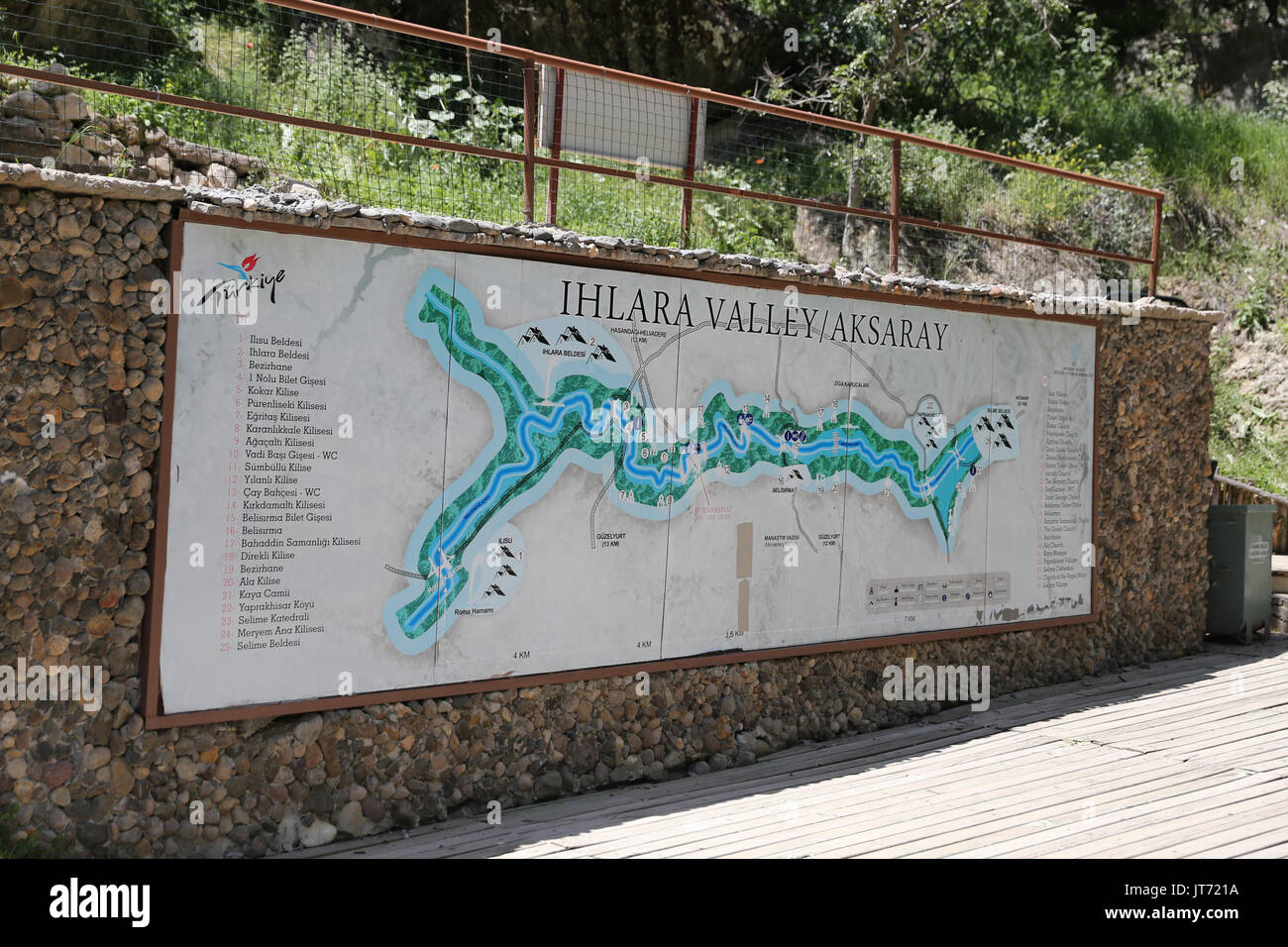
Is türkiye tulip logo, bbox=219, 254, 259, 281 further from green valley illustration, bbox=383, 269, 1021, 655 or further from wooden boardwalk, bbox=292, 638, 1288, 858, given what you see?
wooden boardwalk, bbox=292, 638, 1288, 858

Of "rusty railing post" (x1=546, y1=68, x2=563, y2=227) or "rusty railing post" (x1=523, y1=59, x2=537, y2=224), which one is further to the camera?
"rusty railing post" (x1=546, y1=68, x2=563, y2=227)

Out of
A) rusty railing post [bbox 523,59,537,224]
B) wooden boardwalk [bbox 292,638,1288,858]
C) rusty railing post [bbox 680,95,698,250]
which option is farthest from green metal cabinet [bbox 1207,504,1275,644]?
rusty railing post [bbox 523,59,537,224]

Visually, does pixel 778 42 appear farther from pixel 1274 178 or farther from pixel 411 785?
pixel 411 785

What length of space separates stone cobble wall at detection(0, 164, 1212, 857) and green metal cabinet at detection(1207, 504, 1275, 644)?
607 centimetres

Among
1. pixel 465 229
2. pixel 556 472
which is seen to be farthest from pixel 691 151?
pixel 556 472

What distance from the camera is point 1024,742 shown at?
304 inches

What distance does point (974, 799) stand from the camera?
6.41 metres

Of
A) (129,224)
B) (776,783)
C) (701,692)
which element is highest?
(129,224)

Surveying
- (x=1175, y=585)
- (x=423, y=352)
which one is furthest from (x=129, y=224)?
(x=1175, y=585)

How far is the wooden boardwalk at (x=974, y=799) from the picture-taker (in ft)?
18.4

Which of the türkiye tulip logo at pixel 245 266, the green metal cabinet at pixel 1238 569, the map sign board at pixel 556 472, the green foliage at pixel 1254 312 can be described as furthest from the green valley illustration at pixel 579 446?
the green foliage at pixel 1254 312

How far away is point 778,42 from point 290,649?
14611mm

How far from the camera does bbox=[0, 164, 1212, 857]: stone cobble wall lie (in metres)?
5.03

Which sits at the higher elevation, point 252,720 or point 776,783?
point 252,720
